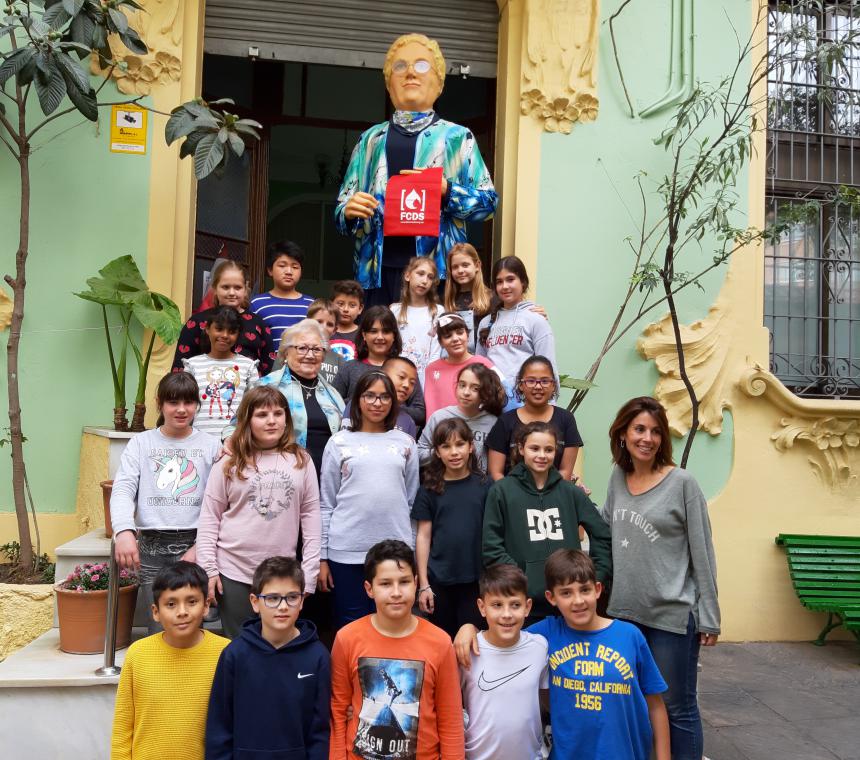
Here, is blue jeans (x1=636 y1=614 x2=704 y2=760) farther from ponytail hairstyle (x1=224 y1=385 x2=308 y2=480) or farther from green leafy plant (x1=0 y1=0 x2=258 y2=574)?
green leafy plant (x1=0 y1=0 x2=258 y2=574)

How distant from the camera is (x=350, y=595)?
375 centimetres

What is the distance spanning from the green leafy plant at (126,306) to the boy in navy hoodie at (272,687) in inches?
106

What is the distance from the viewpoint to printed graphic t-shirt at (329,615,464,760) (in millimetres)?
3051

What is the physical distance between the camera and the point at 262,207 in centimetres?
724

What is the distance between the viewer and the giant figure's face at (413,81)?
599 cm

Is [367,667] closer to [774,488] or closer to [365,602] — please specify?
[365,602]

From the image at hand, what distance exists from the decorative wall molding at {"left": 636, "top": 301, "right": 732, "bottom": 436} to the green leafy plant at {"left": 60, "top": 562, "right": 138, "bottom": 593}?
3.83m

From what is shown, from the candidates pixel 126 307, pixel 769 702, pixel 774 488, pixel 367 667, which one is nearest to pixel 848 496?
pixel 774 488

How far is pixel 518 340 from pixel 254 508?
74.7 inches

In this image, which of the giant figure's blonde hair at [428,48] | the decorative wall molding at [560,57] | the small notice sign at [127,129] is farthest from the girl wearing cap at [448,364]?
the small notice sign at [127,129]

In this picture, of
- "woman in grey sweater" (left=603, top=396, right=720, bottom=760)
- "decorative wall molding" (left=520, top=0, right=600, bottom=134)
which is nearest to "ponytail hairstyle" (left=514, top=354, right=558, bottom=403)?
"woman in grey sweater" (left=603, top=396, right=720, bottom=760)

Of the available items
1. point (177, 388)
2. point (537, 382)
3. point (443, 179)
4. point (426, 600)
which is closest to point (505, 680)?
point (426, 600)

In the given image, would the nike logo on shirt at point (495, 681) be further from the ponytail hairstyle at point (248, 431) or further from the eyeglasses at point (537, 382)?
the eyeglasses at point (537, 382)

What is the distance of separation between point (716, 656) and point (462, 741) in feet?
11.6
